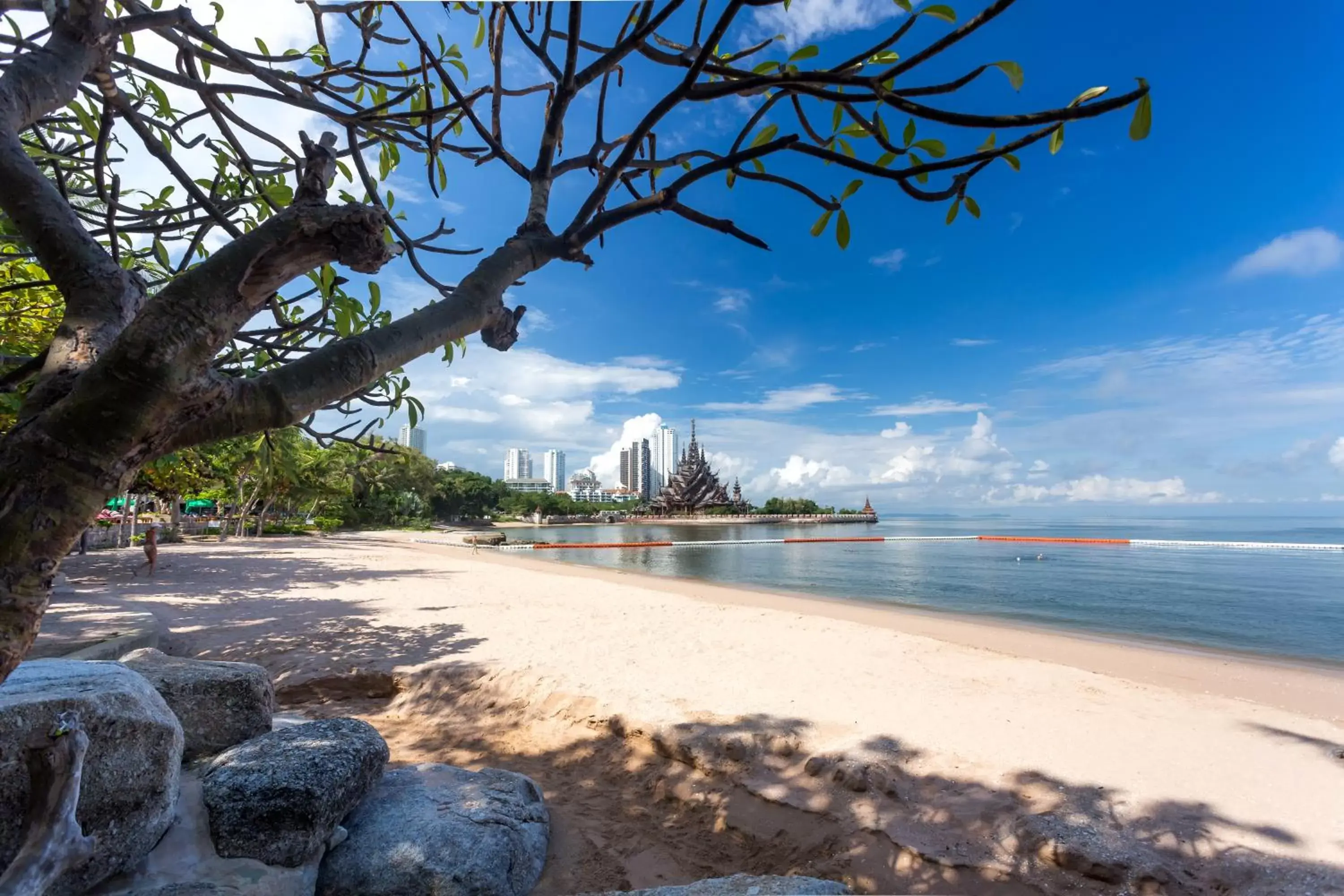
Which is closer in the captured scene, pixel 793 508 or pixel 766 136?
pixel 766 136

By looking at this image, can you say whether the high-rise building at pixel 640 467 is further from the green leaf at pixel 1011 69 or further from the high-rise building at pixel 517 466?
the green leaf at pixel 1011 69

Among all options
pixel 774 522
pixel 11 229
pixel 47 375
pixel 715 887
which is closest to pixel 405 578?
pixel 11 229

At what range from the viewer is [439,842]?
112 inches

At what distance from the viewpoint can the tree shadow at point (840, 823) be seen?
305cm

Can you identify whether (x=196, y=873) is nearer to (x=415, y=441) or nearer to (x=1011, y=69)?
(x=1011, y=69)

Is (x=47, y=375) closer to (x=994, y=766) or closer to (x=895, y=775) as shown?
(x=895, y=775)

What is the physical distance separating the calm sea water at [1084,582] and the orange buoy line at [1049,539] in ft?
16.8

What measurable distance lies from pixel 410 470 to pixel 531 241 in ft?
184

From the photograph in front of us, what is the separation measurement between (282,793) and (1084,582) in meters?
25.2

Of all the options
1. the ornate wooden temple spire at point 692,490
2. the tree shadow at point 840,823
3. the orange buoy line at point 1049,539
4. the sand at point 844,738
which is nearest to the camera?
the tree shadow at point 840,823

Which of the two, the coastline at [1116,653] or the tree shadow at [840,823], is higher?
the tree shadow at [840,823]

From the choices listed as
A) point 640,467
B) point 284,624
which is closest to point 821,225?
point 284,624

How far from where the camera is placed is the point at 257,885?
2.38m

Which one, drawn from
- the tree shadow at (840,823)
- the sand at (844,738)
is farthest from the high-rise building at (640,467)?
the tree shadow at (840,823)
